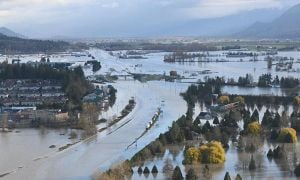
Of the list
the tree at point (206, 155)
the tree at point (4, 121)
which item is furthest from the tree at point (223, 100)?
the tree at point (206, 155)

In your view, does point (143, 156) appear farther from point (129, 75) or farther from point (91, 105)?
point (129, 75)

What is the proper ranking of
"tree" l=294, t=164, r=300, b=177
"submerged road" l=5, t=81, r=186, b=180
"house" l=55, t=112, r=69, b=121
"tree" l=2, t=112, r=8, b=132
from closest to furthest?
"tree" l=294, t=164, r=300, b=177 < "submerged road" l=5, t=81, r=186, b=180 < "tree" l=2, t=112, r=8, b=132 < "house" l=55, t=112, r=69, b=121

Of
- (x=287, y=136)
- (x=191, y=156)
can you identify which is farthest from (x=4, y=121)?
(x=287, y=136)

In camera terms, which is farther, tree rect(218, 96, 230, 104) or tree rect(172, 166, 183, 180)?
tree rect(218, 96, 230, 104)

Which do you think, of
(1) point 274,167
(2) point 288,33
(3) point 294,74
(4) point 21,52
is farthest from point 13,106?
→ (2) point 288,33

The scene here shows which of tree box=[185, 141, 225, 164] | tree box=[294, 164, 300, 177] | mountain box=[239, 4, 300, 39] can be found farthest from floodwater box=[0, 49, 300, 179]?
mountain box=[239, 4, 300, 39]

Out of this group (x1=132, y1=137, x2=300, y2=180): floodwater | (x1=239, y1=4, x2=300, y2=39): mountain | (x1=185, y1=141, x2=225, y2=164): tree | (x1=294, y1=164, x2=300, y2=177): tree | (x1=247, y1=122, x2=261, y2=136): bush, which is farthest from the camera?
(x1=239, y1=4, x2=300, y2=39): mountain

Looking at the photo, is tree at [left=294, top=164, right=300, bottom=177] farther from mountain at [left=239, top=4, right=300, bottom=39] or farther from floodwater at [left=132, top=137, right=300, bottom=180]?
mountain at [left=239, top=4, right=300, bottom=39]
